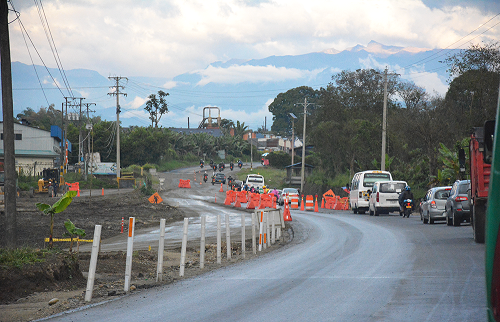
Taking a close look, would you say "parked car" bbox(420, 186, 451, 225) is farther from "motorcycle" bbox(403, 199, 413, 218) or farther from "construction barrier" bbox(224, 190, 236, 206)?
"construction barrier" bbox(224, 190, 236, 206)

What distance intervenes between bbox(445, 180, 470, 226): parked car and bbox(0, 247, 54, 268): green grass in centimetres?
1440

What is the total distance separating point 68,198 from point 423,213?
17827 mm

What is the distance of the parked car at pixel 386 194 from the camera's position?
31391mm

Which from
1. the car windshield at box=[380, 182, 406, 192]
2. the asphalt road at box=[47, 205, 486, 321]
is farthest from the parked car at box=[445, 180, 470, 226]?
the car windshield at box=[380, 182, 406, 192]

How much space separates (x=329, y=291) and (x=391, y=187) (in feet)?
77.1

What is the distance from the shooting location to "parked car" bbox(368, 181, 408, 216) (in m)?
31.4

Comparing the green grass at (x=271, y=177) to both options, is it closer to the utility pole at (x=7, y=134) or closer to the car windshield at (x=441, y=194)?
the car windshield at (x=441, y=194)

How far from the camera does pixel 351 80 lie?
77000mm

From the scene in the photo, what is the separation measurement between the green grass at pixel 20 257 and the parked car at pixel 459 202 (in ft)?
47.2

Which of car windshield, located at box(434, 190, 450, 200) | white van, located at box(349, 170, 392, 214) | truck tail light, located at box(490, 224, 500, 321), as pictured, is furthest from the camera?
white van, located at box(349, 170, 392, 214)

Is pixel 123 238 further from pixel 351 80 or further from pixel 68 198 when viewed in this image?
pixel 351 80

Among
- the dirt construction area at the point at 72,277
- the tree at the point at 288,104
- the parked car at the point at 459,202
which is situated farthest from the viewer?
the tree at the point at 288,104

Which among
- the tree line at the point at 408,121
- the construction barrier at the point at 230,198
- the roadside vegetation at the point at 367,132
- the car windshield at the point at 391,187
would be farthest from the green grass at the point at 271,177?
the car windshield at the point at 391,187

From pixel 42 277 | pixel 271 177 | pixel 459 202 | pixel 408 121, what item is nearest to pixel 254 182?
pixel 408 121
